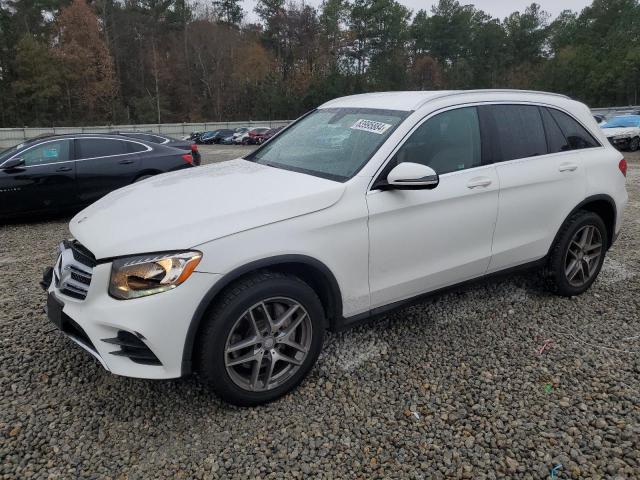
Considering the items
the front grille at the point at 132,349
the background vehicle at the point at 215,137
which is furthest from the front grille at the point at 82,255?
the background vehicle at the point at 215,137

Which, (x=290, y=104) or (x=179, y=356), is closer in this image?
(x=179, y=356)

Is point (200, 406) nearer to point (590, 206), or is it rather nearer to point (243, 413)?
point (243, 413)

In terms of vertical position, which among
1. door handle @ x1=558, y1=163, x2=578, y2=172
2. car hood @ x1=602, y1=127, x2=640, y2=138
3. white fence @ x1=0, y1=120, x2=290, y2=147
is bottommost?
door handle @ x1=558, y1=163, x2=578, y2=172

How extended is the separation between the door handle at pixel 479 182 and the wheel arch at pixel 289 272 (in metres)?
1.24

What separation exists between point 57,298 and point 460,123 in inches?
111

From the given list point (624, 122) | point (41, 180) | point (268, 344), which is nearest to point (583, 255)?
point (268, 344)

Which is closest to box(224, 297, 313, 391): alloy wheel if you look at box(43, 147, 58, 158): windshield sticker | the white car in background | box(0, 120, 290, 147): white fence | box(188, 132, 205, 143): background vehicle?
box(43, 147, 58, 158): windshield sticker

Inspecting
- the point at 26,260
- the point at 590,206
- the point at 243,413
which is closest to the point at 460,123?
the point at 590,206

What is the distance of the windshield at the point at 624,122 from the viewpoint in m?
18.6

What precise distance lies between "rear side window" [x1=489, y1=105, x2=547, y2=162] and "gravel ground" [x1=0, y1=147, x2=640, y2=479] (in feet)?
4.30

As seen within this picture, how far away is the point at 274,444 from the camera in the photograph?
8.16 ft

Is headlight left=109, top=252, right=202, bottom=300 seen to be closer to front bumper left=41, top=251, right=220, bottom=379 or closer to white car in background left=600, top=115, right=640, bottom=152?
front bumper left=41, top=251, right=220, bottom=379

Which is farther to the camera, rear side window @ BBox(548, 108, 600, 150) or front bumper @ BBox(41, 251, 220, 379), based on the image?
rear side window @ BBox(548, 108, 600, 150)

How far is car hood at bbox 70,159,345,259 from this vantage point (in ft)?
7.98
